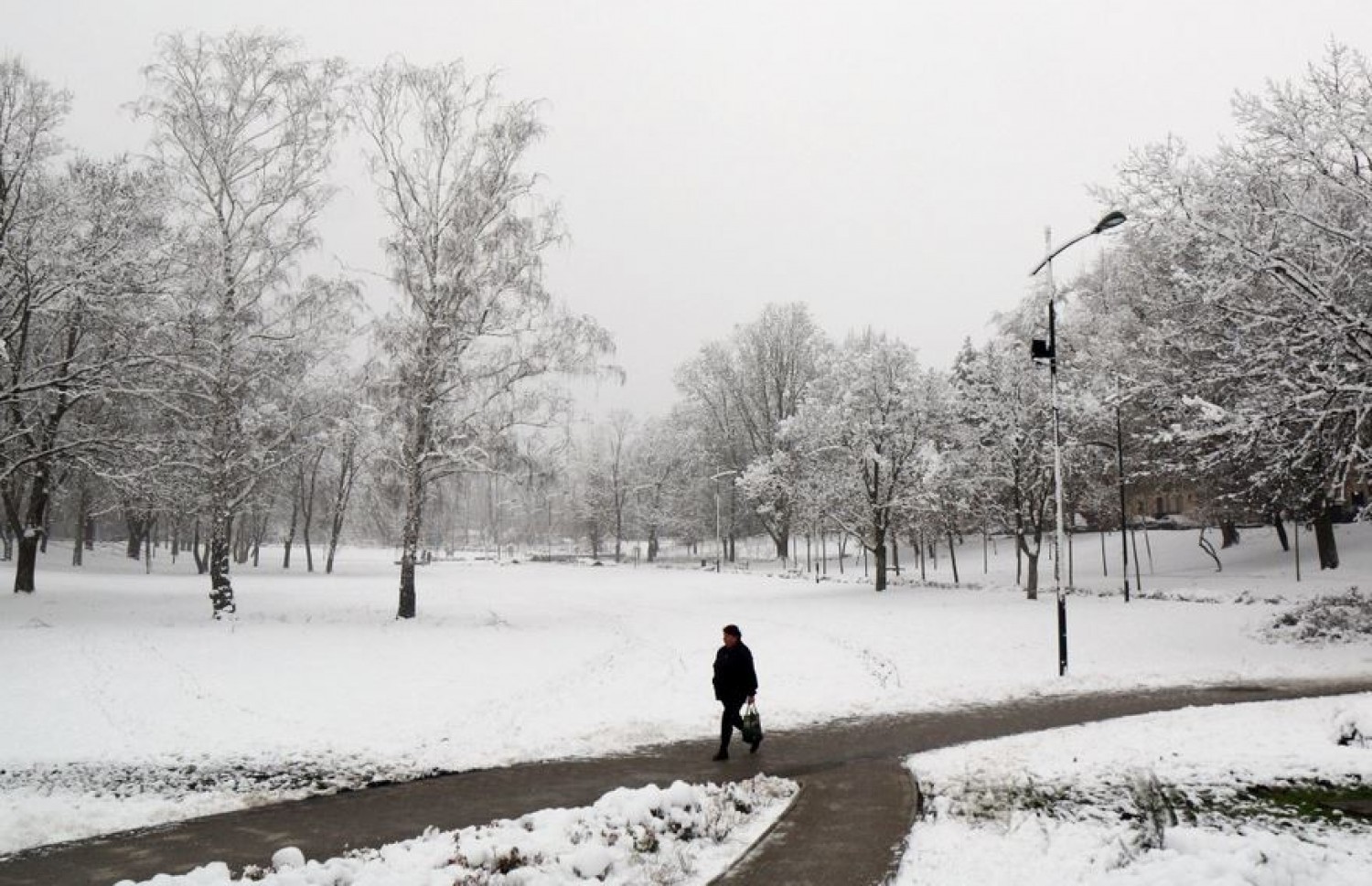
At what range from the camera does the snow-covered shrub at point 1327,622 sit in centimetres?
2008

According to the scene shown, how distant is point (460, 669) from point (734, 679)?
857cm

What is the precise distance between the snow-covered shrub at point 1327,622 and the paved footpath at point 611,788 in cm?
1142

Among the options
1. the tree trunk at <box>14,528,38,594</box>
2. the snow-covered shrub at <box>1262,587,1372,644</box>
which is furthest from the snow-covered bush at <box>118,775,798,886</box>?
the tree trunk at <box>14,528,38,594</box>

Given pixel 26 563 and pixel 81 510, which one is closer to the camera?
pixel 26 563

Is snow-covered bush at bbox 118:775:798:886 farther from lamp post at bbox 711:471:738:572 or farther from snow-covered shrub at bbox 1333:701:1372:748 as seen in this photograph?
lamp post at bbox 711:471:738:572

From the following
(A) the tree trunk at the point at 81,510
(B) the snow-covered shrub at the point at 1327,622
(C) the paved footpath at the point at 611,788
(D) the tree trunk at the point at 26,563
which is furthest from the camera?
(A) the tree trunk at the point at 81,510

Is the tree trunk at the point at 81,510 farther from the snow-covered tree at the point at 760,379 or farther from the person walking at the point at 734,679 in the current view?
the snow-covered tree at the point at 760,379

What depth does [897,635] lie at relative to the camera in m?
23.7

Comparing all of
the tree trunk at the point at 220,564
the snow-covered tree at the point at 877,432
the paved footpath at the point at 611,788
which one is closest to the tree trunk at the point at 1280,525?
the snow-covered tree at the point at 877,432

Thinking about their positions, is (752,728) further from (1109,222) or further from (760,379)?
(760,379)

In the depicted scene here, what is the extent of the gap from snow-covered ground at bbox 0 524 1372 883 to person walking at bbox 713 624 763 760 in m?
0.79

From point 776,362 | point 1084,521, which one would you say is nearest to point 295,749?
point 776,362

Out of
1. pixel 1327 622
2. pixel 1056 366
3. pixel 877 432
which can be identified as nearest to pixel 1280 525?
pixel 877 432

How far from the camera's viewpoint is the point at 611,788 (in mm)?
9500
